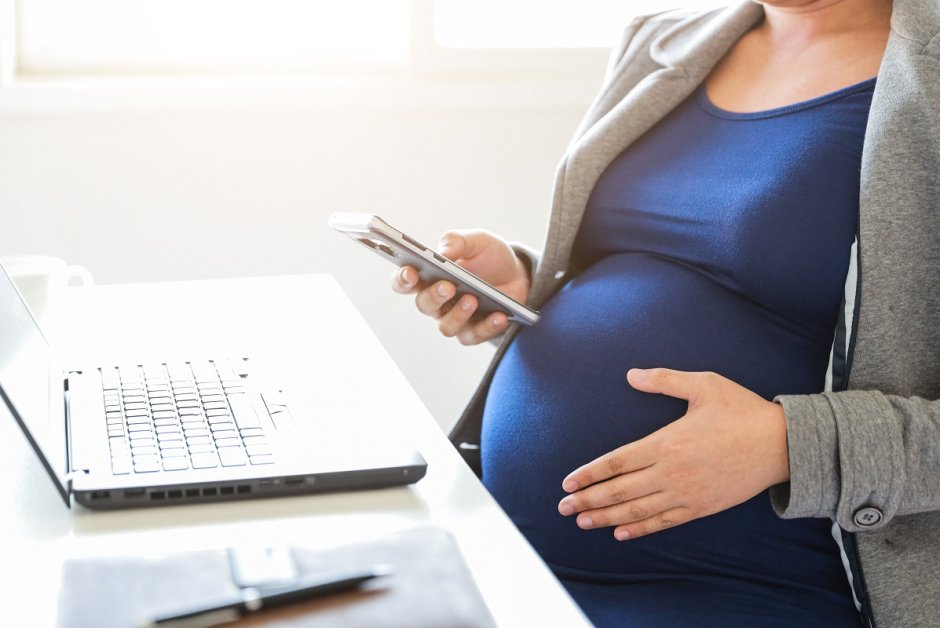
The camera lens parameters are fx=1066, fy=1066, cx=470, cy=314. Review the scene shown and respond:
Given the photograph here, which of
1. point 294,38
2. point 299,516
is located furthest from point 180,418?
point 294,38

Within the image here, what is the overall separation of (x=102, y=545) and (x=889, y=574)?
2.08 ft

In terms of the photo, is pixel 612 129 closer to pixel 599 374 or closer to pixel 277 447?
pixel 599 374

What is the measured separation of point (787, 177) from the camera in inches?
40.3

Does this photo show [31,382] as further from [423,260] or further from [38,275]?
[38,275]

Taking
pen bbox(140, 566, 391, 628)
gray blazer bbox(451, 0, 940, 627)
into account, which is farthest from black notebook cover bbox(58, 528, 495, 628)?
gray blazer bbox(451, 0, 940, 627)

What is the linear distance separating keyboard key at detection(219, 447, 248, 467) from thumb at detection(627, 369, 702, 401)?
378 mm

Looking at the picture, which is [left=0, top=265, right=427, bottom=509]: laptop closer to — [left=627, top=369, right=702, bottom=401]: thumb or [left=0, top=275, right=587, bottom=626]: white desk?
[left=0, top=275, right=587, bottom=626]: white desk

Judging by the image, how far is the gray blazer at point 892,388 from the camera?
2.84 feet

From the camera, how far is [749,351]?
998 mm

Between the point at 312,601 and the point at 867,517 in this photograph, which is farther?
A: the point at 867,517

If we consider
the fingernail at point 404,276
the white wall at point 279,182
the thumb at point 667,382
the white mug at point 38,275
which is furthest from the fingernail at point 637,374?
the white wall at point 279,182

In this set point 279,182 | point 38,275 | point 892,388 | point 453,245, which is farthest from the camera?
point 279,182

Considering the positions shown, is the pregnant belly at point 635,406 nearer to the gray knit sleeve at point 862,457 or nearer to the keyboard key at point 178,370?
the gray knit sleeve at point 862,457

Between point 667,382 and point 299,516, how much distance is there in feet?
1.26
